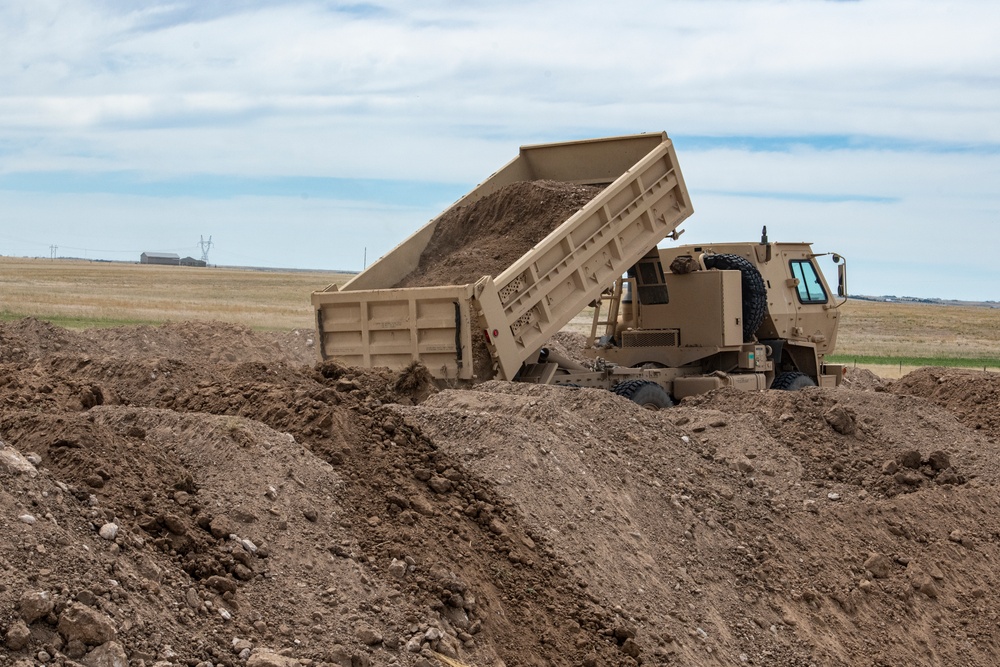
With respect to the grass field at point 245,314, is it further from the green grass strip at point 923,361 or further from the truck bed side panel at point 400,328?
the truck bed side panel at point 400,328

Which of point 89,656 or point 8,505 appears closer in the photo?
point 89,656

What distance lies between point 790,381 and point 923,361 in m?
27.6

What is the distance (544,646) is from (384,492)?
157 cm

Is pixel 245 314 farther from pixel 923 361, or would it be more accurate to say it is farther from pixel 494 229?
pixel 494 229

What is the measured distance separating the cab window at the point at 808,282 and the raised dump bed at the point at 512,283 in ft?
9.89

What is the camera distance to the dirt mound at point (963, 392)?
586 inches

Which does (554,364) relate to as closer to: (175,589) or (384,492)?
(384,492)

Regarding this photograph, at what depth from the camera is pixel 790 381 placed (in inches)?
604

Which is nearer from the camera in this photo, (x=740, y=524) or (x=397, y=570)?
(x=397, y=570)

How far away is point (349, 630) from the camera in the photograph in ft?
20.0

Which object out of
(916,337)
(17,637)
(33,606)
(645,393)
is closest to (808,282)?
(645,393)

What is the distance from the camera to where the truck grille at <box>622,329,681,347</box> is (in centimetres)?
1492

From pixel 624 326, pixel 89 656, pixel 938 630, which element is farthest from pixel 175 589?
pixel 624 326

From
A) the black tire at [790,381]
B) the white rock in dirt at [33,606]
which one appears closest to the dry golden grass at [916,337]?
the black tire at [790,381]
